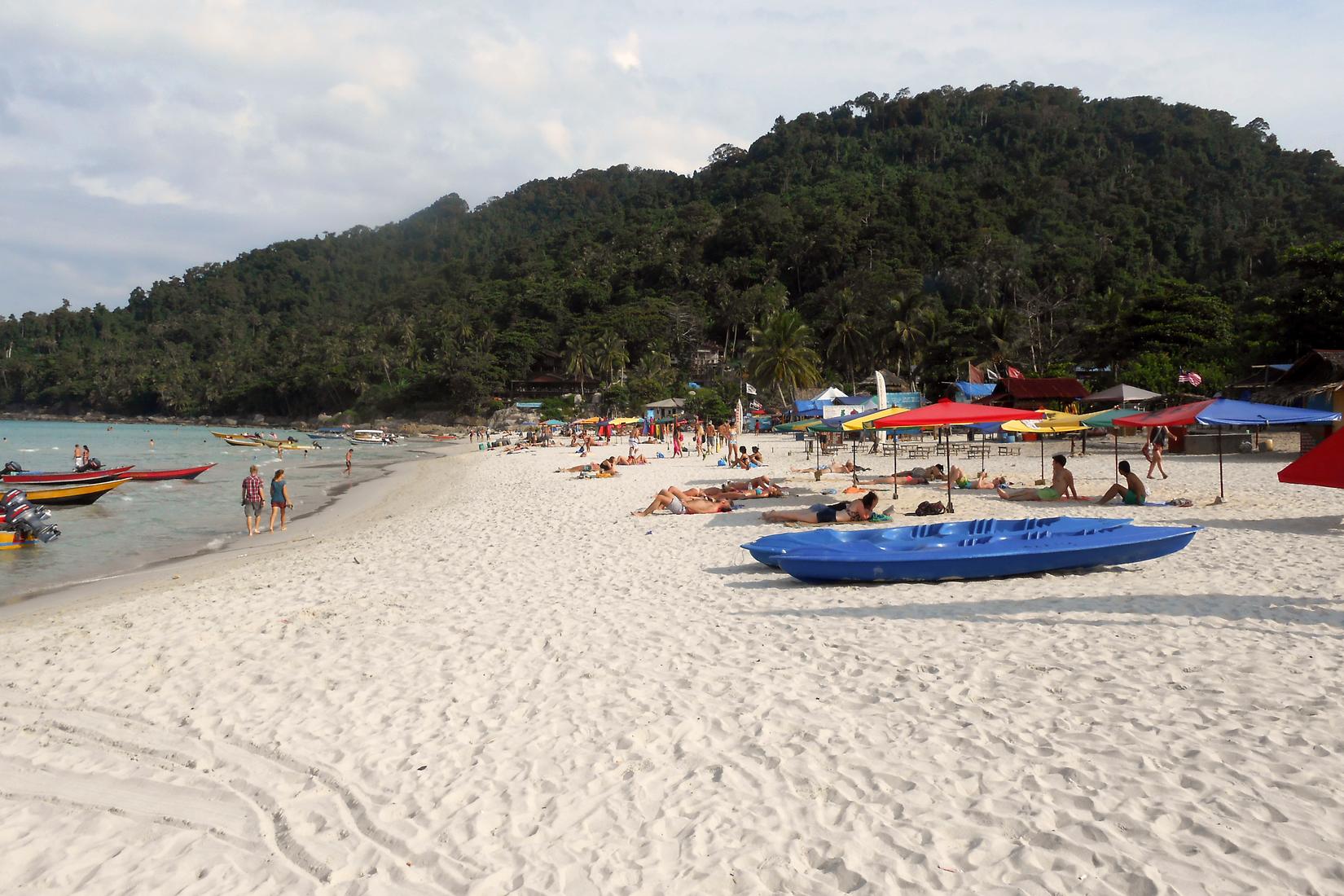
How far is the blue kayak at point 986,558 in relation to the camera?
7.72 meters

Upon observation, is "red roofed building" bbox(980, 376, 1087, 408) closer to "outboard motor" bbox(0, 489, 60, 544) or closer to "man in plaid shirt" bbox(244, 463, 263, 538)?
"man in plaid shirt" bbox(244, 463, 263, 538)

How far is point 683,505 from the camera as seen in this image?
45.4 ft

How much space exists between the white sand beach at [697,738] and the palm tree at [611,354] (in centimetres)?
6987

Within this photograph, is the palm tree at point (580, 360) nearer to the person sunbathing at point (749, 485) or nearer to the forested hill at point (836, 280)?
the forested hill at point (836, 280)

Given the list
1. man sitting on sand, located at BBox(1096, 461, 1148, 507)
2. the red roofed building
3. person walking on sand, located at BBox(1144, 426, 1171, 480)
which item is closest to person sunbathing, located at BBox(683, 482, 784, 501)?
man sitting on sand, located at BBox(1096, 461, 1148, 507)

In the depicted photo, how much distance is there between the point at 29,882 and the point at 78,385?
478 feet

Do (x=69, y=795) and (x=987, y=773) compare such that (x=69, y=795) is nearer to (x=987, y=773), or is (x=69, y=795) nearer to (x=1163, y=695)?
(x=987, y=773)

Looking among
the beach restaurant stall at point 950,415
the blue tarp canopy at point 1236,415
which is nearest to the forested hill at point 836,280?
the blue tarp canopy at point 1236,415

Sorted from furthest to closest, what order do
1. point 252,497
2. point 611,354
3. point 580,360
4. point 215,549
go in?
point 580,360, point 611,354, point 252,497, point 215,549

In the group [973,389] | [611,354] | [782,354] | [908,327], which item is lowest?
[973,389]

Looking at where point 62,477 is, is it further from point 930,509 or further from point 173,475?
point 930,509

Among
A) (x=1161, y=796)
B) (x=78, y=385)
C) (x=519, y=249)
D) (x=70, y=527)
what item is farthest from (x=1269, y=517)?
(x=78, y=385)

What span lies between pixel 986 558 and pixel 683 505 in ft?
22.0

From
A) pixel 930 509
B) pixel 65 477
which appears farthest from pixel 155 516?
pixel 930 509
